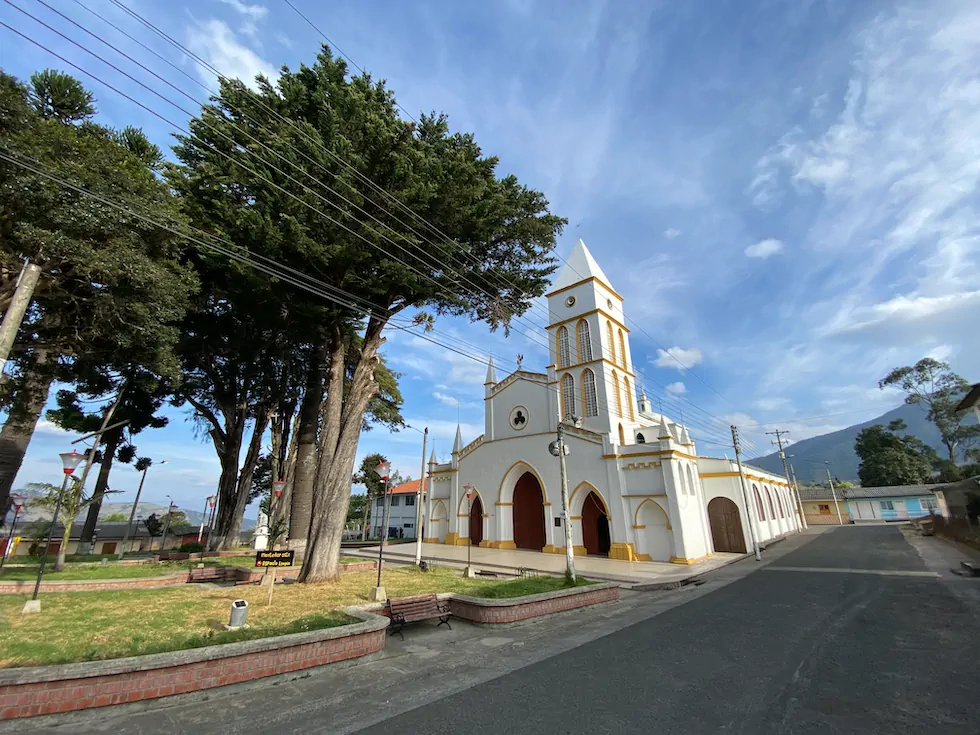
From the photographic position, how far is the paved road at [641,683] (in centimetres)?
424

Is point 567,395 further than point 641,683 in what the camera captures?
Yes

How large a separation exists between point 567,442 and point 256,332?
15.9 m

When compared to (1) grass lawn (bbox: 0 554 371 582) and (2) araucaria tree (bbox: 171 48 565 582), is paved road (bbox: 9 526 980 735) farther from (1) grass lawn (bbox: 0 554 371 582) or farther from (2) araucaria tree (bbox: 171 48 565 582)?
(1) grass lawn (bbox: 0 554 371 582)

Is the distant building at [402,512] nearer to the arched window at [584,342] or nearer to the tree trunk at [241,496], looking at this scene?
the tree trunk at [241,496]

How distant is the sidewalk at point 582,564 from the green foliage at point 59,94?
18.7 m

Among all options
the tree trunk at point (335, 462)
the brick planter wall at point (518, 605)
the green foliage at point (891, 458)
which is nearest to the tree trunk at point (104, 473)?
the tree trunk at point (335, 462)

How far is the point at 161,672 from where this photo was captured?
4.73m

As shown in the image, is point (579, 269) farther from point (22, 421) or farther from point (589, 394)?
point (22, 421)

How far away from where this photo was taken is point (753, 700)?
4730mm

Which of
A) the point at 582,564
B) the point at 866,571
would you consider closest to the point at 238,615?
the point at 582,564

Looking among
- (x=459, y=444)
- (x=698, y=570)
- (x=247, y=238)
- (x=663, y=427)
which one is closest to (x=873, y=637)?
(x=698, y=570)

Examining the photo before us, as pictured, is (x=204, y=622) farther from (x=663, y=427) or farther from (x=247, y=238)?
(x=663, y=427)

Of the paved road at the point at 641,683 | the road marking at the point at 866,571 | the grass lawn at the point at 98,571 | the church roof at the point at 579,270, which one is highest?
the church roof at the point at 579,270

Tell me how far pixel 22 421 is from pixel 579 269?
2569 centimetres
